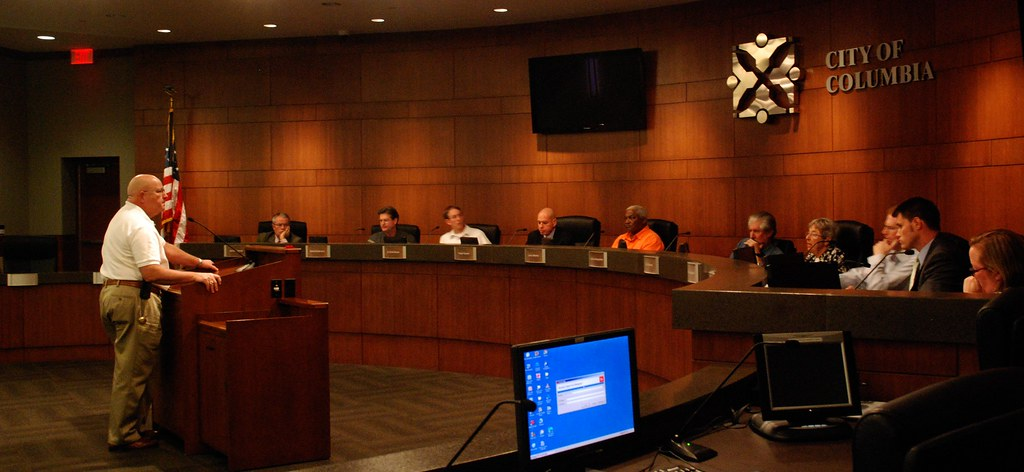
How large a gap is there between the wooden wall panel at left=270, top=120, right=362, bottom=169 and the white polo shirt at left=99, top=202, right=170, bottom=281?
5.66 meters

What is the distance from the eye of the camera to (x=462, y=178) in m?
9.66

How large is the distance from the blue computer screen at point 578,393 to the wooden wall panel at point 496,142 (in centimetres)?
731

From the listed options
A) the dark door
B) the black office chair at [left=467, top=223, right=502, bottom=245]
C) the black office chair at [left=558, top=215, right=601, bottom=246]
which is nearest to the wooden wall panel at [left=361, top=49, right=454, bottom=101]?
the black office chair at [left=467, top=223, right=502, bottom=245]

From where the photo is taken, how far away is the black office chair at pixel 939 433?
72 centimetres

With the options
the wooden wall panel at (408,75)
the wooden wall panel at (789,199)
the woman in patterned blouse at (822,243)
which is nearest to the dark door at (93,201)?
the wooden wall panel at (408,75)

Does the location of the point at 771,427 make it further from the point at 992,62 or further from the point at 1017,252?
the point at 992,62

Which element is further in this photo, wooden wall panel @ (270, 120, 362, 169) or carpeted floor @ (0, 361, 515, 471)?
wooden wall panel @ (270, 120, 362, 169)

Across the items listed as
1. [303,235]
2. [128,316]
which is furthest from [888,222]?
[303,235]

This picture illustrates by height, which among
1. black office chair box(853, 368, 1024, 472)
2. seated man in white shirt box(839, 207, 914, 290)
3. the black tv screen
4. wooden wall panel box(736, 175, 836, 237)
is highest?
the black tv screen

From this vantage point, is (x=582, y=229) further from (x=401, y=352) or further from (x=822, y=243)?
(x=822, y=243)

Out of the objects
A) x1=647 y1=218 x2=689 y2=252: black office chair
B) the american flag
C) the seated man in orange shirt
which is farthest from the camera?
the american flag

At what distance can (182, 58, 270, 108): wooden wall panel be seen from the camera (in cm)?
1020

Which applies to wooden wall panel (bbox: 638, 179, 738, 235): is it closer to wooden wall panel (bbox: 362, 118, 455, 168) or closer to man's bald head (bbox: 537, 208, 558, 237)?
man's bald head (bbox: 537, 208, 558, 237)

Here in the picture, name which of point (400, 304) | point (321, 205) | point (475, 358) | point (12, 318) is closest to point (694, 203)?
point (475, 358)
